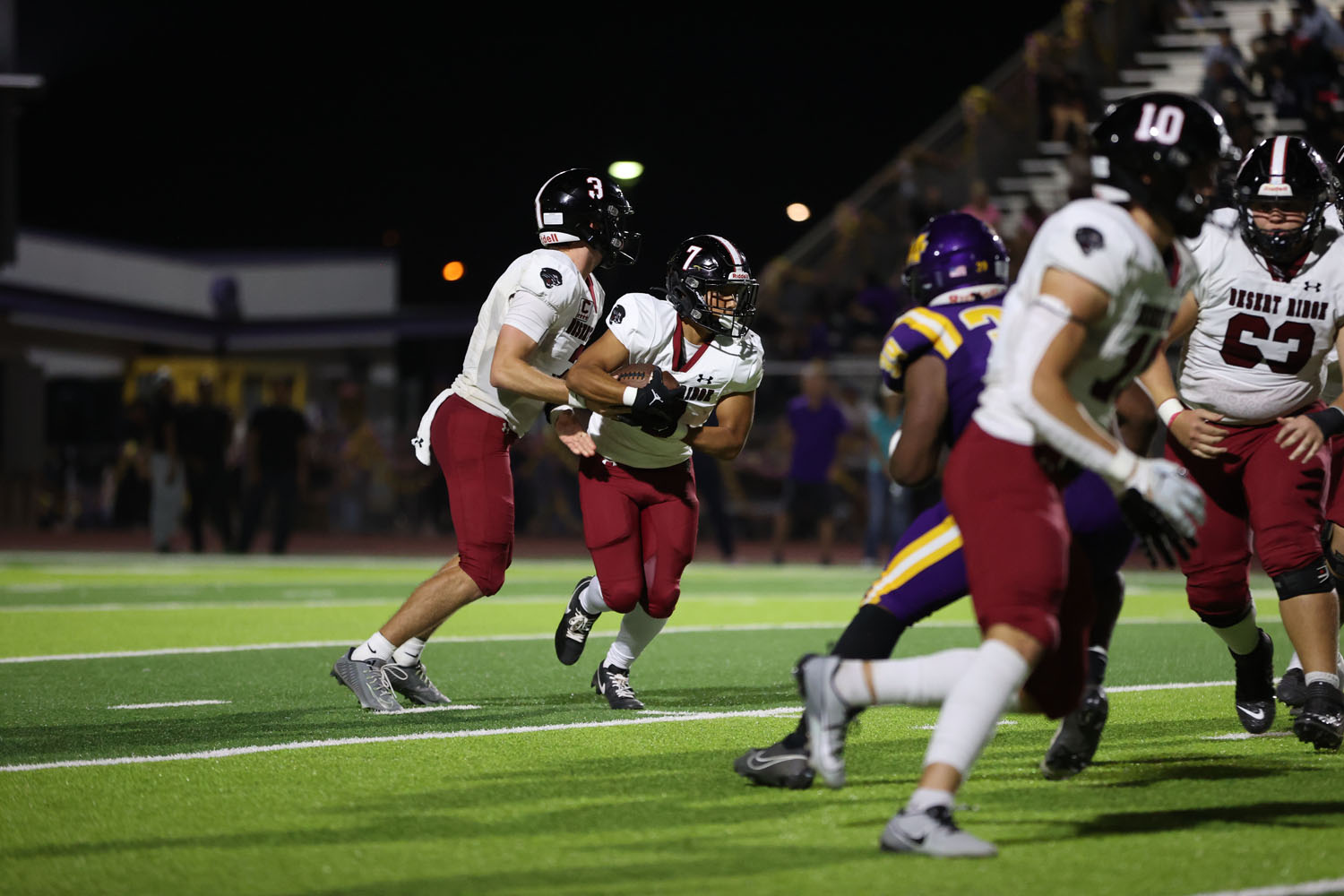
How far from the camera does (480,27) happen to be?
36.4 metres

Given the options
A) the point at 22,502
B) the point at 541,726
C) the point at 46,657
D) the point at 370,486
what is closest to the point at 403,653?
the point at 541,726

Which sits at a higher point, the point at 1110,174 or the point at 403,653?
the point at 1110,174

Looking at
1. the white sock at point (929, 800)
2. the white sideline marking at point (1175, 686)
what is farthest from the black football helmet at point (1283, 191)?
the white sock at point (929, 800)

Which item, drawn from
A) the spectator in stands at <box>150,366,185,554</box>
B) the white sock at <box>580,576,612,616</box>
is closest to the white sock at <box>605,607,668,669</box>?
the white sock at <box>580,576,612,616</box>

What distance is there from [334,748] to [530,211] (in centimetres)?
3131

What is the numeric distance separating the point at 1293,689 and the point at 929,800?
284cm

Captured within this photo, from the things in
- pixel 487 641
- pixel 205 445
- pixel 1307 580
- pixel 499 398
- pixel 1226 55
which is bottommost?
pixel 205 445

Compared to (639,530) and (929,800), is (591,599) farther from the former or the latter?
(929,800)

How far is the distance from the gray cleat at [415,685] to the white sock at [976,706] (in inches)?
122

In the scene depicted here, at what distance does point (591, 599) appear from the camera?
22.1ft

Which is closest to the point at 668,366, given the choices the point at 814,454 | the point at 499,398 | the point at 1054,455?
the point at 499,398

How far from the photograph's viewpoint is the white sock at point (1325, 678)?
538 centimetres

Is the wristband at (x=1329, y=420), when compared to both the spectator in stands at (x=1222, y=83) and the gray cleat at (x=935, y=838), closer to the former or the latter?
the gray cleat at (x=935, y=838)

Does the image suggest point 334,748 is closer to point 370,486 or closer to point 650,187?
point 370,486
